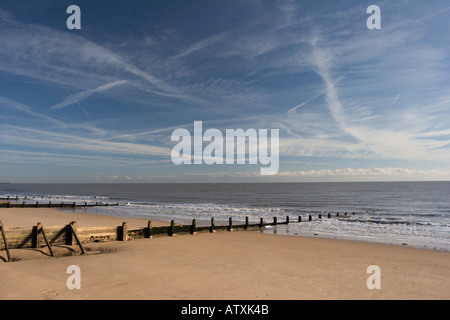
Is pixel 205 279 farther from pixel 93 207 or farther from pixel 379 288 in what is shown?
pixel 93 207

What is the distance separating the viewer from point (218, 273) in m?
10.8

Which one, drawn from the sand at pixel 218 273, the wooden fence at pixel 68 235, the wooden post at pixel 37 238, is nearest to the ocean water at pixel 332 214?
the sand at pixel 218 273

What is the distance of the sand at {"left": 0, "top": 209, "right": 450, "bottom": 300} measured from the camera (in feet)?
27.7

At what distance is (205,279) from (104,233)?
858cm

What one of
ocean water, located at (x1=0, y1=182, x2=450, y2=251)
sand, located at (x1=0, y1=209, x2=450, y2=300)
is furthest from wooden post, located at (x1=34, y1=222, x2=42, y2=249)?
ocean water, located at (x1=0, y1=182, x2=450, y2=251)

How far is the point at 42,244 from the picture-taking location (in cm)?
1355

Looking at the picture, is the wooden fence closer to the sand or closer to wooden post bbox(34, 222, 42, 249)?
wooden post bbox(34, 222, 42, 249)

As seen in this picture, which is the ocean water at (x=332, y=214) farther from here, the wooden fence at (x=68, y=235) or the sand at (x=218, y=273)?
the wooden fence at (x=68, y=235)

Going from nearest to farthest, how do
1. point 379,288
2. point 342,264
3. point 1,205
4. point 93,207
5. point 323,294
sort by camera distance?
point 323,294
point 379,288
point 342,264
point 1,205
point 93,207

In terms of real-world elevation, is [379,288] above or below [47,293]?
below

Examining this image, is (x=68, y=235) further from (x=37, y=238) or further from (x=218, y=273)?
(x=218, y=273)
